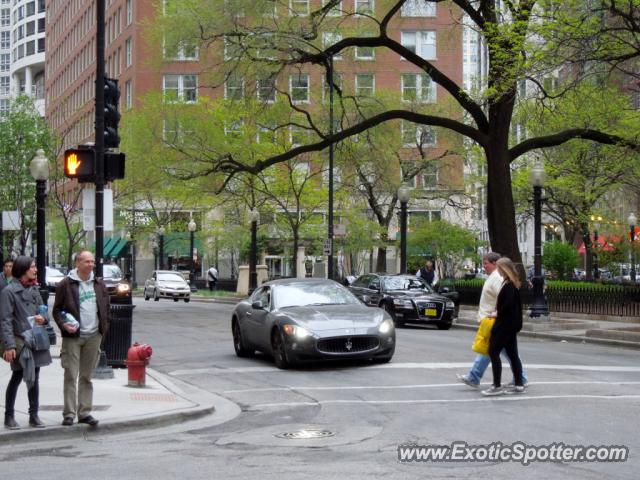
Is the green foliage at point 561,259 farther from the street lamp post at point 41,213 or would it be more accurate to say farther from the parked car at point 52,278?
the parked car at point 52,278

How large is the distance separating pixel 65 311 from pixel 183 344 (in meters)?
11.8

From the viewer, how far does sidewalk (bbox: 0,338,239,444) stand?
10133 mm

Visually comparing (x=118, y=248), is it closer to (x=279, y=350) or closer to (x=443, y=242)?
(x=443, y=242)

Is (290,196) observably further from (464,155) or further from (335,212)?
(464,155)

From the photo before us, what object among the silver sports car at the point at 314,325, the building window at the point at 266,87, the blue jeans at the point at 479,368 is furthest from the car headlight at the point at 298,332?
the building window at the point at 266,87

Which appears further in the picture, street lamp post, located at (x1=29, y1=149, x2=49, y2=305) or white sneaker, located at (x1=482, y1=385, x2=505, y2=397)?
street lamp post, located at (x1=29, y1=149, x2=49, y2=305)

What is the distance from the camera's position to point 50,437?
9.93 meters

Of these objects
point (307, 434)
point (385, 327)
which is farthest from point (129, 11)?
point (307, 434)

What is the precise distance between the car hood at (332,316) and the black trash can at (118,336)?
252cm

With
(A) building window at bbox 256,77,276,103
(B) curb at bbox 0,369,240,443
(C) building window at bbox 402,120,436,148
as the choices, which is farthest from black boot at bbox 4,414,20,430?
(C) building window at bbox 402,120,436,148

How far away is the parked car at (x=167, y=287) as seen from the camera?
162ft

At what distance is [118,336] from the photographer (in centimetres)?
1589

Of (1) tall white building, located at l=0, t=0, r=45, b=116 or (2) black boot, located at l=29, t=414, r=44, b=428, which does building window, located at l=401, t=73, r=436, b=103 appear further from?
(1) tall white building, located at l=0, t=0, r=45, b=116

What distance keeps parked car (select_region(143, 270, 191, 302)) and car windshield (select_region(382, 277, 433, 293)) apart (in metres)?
22.9
